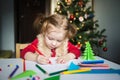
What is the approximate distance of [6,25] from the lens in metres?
3.55

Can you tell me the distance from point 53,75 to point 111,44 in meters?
2.87

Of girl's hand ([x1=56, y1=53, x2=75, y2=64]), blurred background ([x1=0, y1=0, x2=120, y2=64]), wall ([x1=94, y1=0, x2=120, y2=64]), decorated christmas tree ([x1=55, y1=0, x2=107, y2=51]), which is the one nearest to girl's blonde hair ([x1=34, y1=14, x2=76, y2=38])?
girl's hand ([x1=56, y1=53, x2=75, y2=64])

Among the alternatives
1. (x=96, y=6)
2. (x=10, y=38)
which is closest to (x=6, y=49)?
(x=10, y=38)

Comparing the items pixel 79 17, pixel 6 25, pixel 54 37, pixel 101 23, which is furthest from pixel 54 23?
pixel 6 25

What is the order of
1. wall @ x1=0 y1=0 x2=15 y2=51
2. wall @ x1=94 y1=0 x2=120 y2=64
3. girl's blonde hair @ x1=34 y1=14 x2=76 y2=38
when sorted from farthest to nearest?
wall @ x1=0 y1=0 x2=15 y2=51, wall @ x1=94 y1=0 x2=120 y2=64, girl's blonde hair @ x1=34 y1=14 x2=76 y2=38

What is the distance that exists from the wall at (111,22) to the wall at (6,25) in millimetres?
1367

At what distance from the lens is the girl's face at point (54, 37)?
3.17 ft

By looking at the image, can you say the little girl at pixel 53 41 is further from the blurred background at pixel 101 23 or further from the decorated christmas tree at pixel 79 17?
the blurred background at pixel 101 23

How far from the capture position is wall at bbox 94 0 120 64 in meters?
3.40

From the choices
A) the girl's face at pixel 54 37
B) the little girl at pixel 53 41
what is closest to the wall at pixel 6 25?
the little girl at pixel 53 41

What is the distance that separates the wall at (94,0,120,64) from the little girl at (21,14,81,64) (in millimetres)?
2403

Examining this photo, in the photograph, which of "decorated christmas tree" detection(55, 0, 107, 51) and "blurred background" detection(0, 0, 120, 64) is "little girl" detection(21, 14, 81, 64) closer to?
"decorated christmas tree" detection(55, 0, 107, 51)

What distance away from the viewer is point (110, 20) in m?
3.43

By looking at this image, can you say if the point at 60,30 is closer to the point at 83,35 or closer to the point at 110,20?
the point at 83,35
